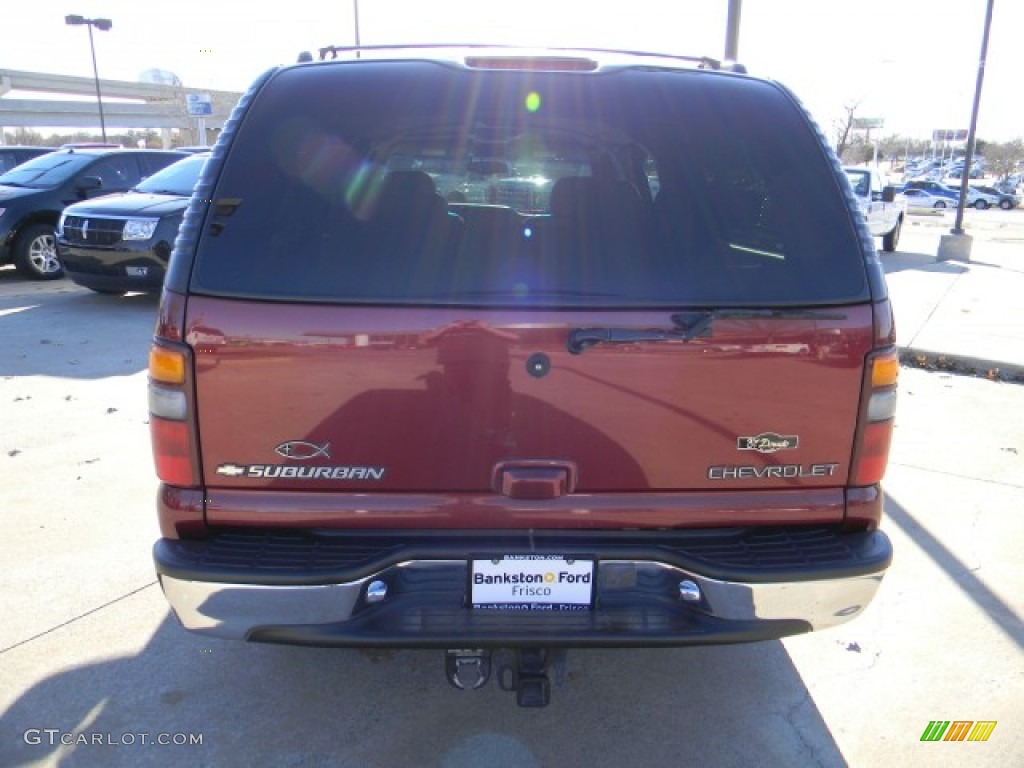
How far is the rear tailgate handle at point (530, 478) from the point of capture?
7.03ft

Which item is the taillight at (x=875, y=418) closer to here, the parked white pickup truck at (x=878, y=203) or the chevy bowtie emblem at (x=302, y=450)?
the chevy bowtie emblem at (x=302, y=450)

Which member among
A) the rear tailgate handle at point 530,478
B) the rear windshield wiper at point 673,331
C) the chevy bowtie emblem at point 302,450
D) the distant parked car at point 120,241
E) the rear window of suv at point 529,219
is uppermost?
the rear window of suv at point 529,219

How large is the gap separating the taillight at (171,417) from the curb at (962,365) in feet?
22.2

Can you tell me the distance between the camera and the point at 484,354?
2061mm

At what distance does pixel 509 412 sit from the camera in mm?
2104

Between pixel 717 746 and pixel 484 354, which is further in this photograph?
pixel 717 746

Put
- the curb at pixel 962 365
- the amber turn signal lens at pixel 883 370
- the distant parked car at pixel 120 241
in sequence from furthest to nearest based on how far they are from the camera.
Answer: the distant parked car at pixel 120 241 < the curb at pixel 962 365 < the amber turn signal lens at pixel 883 370

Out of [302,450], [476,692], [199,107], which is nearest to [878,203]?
[476,692]

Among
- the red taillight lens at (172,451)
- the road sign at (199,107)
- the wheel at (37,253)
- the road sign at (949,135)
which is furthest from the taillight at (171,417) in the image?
the road sign at (949,135)

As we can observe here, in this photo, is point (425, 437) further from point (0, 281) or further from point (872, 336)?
point (0, 281)

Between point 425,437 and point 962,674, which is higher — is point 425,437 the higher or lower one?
the higher one

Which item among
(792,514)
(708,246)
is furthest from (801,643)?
(708,246)

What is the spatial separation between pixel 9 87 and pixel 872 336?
88614 millimetres

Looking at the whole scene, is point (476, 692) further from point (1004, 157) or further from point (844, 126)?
point (1004, 157)
